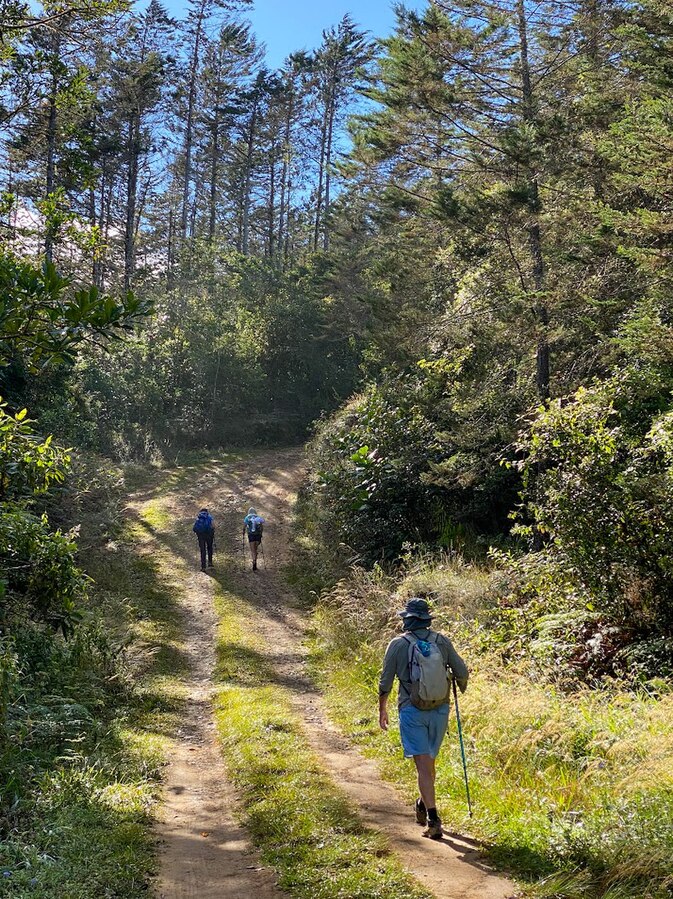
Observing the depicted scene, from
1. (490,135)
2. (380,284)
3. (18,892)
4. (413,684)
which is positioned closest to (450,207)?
(490,135)

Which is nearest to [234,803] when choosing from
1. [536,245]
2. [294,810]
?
[294,810]

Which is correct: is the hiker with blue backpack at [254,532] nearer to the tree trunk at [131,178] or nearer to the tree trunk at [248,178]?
the tree trunk at [131,178]

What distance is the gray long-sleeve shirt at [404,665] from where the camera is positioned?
5.82 metres

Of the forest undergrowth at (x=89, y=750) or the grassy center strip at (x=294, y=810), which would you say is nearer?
the grassy center strip at (x=294, y=810)

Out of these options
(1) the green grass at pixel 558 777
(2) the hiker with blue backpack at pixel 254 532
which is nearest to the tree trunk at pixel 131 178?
(2) the hiker with blue backpack at pixel 254 532

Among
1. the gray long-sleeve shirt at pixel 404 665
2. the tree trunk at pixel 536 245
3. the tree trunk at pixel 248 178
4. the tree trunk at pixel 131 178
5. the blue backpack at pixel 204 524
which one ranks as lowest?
the gray long-sleeve shirt at pixel 404 665

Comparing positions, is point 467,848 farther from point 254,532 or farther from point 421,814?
point 254,532

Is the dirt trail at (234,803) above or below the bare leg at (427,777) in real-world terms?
below

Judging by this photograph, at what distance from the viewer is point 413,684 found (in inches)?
225

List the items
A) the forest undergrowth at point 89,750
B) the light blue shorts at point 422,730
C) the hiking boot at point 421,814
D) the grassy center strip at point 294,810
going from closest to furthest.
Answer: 1. the grassy center strip at point 294,810
2. the forest undergrowth at point 89,750
3. the light blue shorts at point 422,730
4. the hiking boot at point 421,814

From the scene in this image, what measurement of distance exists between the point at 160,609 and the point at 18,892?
1192 cm

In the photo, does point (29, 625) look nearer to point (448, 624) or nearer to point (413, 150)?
point (448, 624)

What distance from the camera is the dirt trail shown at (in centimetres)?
509

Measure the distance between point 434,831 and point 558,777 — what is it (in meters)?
1.38
